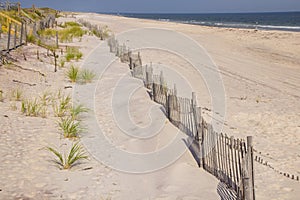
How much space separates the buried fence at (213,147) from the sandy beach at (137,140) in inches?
7.8

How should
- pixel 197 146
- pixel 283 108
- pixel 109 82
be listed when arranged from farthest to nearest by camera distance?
pixel 109 82 < pixel 283 108 < pixel 197 146

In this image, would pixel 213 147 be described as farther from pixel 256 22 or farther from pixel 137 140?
pixel 256 22

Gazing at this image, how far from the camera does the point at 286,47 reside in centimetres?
2533

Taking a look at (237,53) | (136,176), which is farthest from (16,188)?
(237,53)

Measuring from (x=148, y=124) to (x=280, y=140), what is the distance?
310cm

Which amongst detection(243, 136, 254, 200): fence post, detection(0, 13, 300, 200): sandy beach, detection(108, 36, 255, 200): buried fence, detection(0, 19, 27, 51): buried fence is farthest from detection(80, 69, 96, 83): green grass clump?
detection(243, 136, 254, 200): fence post

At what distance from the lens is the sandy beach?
219 inches

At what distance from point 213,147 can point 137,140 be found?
2.32 metres

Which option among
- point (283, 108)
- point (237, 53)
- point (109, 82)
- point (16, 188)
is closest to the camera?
point (16, 188)

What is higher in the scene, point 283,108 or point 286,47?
point 286,47

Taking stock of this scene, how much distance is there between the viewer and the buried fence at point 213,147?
4539 mm

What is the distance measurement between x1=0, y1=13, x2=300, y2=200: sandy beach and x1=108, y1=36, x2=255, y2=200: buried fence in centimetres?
20

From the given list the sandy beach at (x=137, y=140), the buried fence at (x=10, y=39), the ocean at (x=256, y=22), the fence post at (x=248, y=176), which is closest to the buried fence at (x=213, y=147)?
the fence post at (x=248, y=176)

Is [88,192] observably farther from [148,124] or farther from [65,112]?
[65,112]
